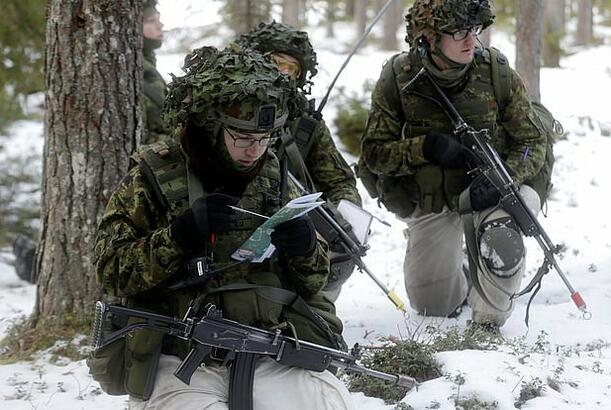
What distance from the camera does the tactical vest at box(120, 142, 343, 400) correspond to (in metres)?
3.03

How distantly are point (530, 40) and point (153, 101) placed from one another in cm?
638

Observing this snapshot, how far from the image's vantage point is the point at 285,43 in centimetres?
467

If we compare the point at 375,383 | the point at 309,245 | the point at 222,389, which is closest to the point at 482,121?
the point at 375,383

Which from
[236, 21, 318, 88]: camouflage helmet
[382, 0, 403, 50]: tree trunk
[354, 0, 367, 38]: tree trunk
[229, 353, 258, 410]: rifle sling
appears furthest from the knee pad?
[354, 0, 367, 38]: tree trunk

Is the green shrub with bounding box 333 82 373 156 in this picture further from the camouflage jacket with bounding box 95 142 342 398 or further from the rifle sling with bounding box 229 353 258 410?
the rifle sling with bounding box 229 353 258 410

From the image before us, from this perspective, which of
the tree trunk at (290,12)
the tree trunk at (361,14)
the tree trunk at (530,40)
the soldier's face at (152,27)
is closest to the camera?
the soldier's face at (152,27)

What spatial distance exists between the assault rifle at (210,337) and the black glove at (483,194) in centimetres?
218

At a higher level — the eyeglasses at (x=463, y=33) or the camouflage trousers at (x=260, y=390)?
the eyeglasses at (x=463, y=33)

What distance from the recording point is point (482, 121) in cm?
509

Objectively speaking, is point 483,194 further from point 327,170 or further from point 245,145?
point 245,145

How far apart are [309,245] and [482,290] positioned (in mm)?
2395

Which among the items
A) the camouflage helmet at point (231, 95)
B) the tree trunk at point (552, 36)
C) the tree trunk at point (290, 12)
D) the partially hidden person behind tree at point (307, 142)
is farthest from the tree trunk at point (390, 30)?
the camouflage helmet at point (231, 95)

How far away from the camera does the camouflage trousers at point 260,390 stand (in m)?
2.96

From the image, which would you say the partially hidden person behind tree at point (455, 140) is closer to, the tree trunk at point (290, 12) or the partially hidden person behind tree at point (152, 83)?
the partially hidden person behind tree at point (152, 83)
